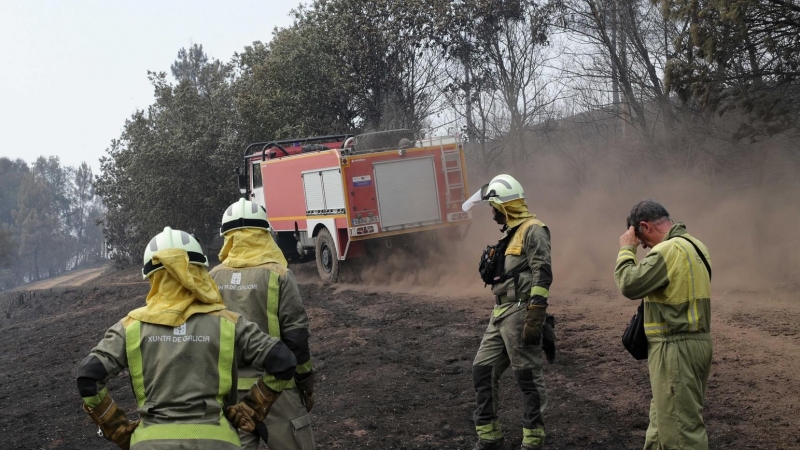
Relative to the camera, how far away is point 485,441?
568 cm

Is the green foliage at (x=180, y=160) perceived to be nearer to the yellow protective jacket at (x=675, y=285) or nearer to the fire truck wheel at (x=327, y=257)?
the fire truck wheel at (x=327, y=257)

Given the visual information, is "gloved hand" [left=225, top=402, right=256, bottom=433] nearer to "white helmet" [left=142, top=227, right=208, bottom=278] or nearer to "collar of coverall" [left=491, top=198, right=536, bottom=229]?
"white helmet" [left=142, top=227, right=208, bottom=278]

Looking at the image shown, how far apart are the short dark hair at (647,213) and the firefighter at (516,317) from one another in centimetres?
116

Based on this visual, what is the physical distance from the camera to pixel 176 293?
3342 mm

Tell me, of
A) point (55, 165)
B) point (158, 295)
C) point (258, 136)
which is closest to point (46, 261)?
point (55, 165)

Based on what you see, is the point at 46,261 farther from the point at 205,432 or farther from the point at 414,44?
the point at 205,432

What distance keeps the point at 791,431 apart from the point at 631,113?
53.7 feet

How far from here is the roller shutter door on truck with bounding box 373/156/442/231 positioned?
50.5 feet

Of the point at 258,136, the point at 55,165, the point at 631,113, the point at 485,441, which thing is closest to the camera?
the point at 485,441

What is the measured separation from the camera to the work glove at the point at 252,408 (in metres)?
3.34

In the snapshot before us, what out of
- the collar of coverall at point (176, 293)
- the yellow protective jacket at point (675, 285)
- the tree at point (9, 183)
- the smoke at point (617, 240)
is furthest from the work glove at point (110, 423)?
the tree at point (9, 183)

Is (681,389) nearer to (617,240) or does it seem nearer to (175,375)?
(175,375)

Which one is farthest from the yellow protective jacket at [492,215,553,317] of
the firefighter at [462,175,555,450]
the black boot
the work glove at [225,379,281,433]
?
the work glove at [225,379,281,433]

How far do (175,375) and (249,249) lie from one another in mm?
1300
